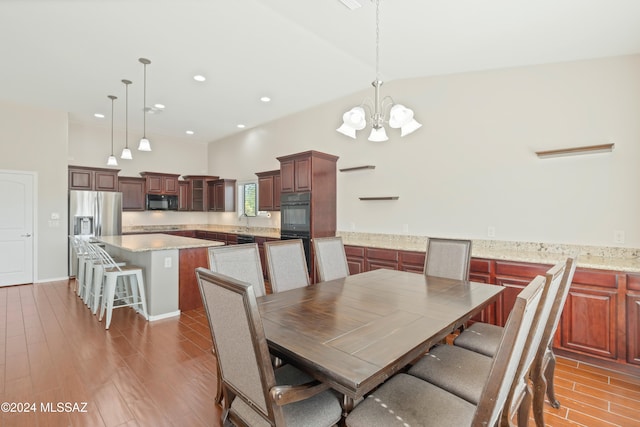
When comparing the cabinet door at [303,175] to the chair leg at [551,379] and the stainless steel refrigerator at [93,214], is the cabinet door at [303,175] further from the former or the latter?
the stainless steel refrigerator at [93,214]

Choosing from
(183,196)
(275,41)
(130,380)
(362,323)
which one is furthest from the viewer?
(183,196)

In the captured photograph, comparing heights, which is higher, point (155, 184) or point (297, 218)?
point (155, 184)

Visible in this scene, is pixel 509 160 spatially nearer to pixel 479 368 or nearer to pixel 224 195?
pixel 479 368

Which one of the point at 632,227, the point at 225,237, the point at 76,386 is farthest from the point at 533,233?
the point at 225,237

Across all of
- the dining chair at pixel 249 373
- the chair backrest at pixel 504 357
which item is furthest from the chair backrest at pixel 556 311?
the dining chair at pixel 249 373

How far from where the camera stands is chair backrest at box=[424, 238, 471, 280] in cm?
280

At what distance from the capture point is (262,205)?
6.26 m

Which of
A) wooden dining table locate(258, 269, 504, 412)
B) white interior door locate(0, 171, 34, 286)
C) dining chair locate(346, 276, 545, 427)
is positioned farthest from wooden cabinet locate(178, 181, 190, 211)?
dining chair locate(346, 276, 545, 427)

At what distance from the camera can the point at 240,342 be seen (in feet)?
3.99

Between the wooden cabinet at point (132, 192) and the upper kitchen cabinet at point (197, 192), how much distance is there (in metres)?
1.05

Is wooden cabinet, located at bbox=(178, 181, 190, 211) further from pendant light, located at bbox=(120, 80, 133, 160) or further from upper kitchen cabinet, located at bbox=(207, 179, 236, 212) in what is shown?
pendant light, located at bbox=(120, 80, 133, 160)

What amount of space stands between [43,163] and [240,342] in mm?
6575

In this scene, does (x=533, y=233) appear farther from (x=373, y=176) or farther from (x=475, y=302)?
(x=373, y=176)

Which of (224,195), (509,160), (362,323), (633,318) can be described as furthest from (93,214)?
(633,318)
